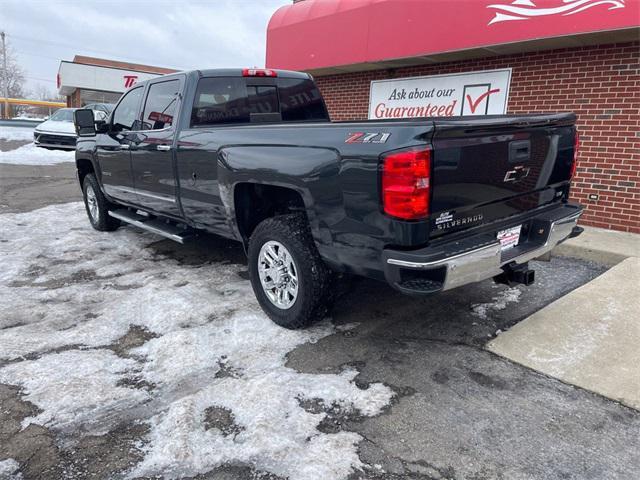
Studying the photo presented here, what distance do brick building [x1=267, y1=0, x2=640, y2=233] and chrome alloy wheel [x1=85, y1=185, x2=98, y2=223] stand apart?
15.4 feet

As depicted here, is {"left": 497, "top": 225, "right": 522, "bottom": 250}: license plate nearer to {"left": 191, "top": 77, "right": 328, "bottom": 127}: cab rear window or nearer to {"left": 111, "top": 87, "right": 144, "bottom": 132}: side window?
{"left": 191, "top": 77, "right": 328, "bottom": 127}: cab rear window

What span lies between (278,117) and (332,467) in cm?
352

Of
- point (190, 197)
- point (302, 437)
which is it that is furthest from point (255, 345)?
point (190, 197)

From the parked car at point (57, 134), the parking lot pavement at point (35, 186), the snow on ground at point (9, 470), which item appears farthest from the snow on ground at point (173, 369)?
the parked car at point (57, 134)

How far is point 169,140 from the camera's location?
14.9ft

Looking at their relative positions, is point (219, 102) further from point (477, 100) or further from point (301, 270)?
point (477, 100)

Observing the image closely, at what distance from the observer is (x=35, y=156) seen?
15844mm

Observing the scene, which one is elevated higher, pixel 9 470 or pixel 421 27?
pixel 421 27

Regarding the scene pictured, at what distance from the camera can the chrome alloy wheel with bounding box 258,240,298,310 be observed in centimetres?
356

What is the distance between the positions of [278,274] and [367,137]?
4.40 ft

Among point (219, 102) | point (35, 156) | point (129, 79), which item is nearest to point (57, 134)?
point (35, 156)

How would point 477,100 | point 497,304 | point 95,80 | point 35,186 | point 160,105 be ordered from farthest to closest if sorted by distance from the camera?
point 95,80 → point 35,186 → point 477,100 → point 160,105 → point 497,304

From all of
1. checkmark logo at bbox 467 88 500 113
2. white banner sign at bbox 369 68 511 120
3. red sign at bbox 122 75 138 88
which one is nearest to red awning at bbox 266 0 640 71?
white banner sign at bbox 369 68 511 120

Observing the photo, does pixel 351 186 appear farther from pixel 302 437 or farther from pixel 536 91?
pixel 536 91
